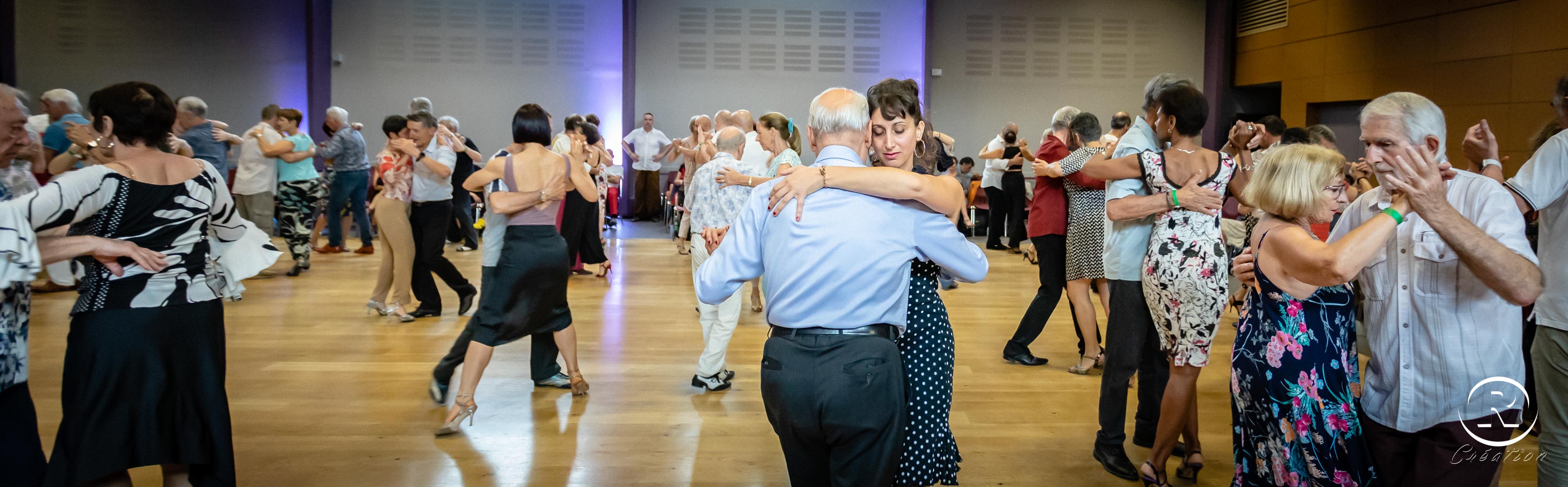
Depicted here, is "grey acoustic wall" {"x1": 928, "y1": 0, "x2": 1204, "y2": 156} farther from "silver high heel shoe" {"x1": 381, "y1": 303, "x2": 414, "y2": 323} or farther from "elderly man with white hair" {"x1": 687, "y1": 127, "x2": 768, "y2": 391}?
"silver high heel shoe" {"x1": 381, "y1": 303, "x2": 414, "y2": 323}

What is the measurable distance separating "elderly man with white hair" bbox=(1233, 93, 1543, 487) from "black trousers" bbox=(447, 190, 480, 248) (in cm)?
924

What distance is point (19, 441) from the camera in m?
2.37

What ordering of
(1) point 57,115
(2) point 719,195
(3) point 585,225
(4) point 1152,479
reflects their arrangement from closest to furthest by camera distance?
(4) point 1152,479
(2) point 719,195
(1) point 57,115
(3) point 585,225

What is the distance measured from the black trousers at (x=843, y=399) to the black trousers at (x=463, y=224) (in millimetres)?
8770

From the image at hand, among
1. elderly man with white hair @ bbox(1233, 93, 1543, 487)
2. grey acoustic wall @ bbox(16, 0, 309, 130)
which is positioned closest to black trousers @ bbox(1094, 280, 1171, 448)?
elderly man with white hair @ bbox(1233, 93, 1543, 487)

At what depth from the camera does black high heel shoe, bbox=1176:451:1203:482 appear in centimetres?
335

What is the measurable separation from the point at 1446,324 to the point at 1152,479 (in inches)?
52.8

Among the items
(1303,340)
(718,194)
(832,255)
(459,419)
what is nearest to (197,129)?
(718,194)

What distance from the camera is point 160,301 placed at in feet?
8.01

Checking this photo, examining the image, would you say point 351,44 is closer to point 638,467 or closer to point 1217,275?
point 638,467

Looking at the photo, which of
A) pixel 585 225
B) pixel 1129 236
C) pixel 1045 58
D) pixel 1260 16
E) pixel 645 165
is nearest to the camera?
pixel 1129 236

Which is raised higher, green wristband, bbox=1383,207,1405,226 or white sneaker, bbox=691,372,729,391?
green wristband, bbox=1383,207,1405,226

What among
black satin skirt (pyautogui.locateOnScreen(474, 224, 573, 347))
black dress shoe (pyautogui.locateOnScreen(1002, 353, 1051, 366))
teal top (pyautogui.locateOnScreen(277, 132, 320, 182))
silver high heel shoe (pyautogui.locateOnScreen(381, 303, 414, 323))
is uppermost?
teal top (pyautogui.locateOnScreen(277, 132, 320, 182))

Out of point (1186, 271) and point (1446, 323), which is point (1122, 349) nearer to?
point (1186, 271)
